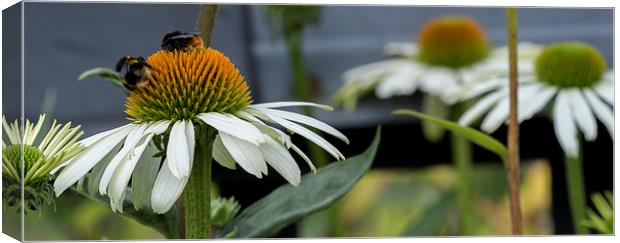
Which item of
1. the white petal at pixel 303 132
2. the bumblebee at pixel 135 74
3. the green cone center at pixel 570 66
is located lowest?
the white petal at pixel 303 132

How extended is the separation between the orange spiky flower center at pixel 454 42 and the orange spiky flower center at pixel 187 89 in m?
0.65

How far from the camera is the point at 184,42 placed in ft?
3.63

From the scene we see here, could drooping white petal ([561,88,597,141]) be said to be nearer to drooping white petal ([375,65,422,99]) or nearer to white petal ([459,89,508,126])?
white petal ([459,89,508,126])

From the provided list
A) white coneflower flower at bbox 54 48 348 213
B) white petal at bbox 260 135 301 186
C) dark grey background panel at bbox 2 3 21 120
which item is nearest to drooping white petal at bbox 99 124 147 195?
white coneflower flower at bbox 54 48 348 213

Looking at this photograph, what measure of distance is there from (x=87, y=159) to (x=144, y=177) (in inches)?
2.4

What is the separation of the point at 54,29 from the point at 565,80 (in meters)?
0.63

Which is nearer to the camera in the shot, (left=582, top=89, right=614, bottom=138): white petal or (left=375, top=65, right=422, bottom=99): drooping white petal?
(left=582, top=89, right=614, bottom=138): white petal

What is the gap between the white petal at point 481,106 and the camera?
1.53 m

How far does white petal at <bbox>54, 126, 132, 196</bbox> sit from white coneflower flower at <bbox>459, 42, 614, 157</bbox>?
60 cm

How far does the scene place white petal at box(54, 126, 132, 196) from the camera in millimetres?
1046

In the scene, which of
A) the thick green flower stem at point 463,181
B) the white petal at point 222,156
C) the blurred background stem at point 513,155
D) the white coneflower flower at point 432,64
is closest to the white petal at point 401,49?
→ the white coneflower flower at point 432,64

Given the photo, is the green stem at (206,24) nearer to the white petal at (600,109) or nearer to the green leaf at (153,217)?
the green leaf at (153,217)

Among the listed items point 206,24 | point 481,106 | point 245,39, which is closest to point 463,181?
point 481,106

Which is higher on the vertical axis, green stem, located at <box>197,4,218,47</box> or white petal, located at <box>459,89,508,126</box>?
green stem, located at <box>197,4,218,47</box>
